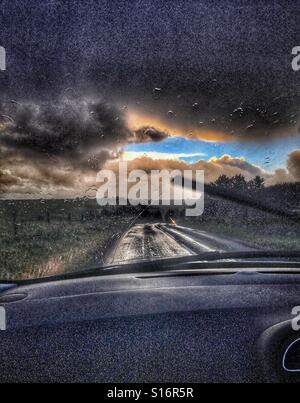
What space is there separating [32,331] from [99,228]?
10.4 m

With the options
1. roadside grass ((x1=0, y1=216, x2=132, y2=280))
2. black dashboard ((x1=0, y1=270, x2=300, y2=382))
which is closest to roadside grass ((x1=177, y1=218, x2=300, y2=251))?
roadside grass ((x1=0, y1=216, x2=132, y2=280))

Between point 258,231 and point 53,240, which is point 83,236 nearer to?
point 53,240

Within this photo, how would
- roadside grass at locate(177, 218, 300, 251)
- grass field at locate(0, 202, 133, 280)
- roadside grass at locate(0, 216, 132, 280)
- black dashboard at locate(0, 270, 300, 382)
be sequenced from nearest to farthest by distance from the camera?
1. black dashboard at locate(0, 270, 300, 382)
2. grass field at locate(0, 202, 133, 280)
3. roadside grass at locate(0, 216, 132, 280)
4. roadside grass at locate(177, 218, 300, 251)

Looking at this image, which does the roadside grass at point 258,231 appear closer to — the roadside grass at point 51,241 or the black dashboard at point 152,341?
the roadside grass at point 51,241

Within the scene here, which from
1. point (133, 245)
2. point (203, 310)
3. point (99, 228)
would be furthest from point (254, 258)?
point (99, 228)

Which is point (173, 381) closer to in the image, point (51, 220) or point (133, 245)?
point (133, 245)

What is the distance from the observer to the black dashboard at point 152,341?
1.34 metres

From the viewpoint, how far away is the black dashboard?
134cm

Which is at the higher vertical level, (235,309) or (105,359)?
(235,309)

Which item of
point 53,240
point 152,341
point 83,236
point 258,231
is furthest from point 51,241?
point 152,341

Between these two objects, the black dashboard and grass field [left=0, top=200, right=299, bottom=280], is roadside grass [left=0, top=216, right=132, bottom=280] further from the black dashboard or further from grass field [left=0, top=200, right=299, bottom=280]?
the black dashboard

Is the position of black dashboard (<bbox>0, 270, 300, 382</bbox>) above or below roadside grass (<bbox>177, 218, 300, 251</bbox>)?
below
